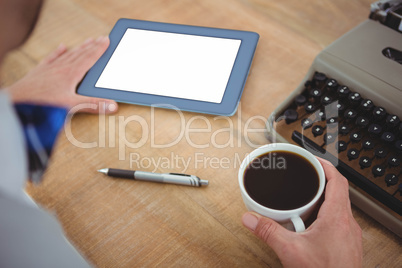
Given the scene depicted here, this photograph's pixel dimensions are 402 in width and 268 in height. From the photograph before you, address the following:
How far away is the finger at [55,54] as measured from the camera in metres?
1.16

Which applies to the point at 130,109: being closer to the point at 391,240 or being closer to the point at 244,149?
the point at 244,149

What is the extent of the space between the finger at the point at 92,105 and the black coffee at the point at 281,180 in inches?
16.8

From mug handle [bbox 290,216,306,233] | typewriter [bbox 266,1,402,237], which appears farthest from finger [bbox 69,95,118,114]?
mug handle [bbox 290,216,306,233]

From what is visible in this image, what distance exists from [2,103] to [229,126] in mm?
560

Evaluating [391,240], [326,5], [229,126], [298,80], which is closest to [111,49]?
[229,126]

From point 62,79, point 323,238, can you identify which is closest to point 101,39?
point 62,79

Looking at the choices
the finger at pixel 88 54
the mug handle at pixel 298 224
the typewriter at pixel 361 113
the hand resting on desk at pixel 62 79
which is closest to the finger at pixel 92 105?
the hand resting on desk at pixel 62 79

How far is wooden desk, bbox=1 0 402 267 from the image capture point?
2.72ft

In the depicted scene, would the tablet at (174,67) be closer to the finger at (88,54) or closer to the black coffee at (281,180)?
the finger at (88,54)

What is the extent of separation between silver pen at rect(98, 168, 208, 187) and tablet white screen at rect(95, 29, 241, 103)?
0.22 m

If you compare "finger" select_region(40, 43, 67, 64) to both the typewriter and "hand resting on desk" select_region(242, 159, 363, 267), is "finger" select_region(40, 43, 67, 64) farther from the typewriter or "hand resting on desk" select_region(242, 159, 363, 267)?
"hand resting on desk" select_region(242, 159, 363, 267)

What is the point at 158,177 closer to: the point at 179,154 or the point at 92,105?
the point at 179,154

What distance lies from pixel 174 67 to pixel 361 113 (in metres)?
0.48

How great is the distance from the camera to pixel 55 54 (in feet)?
3.84
